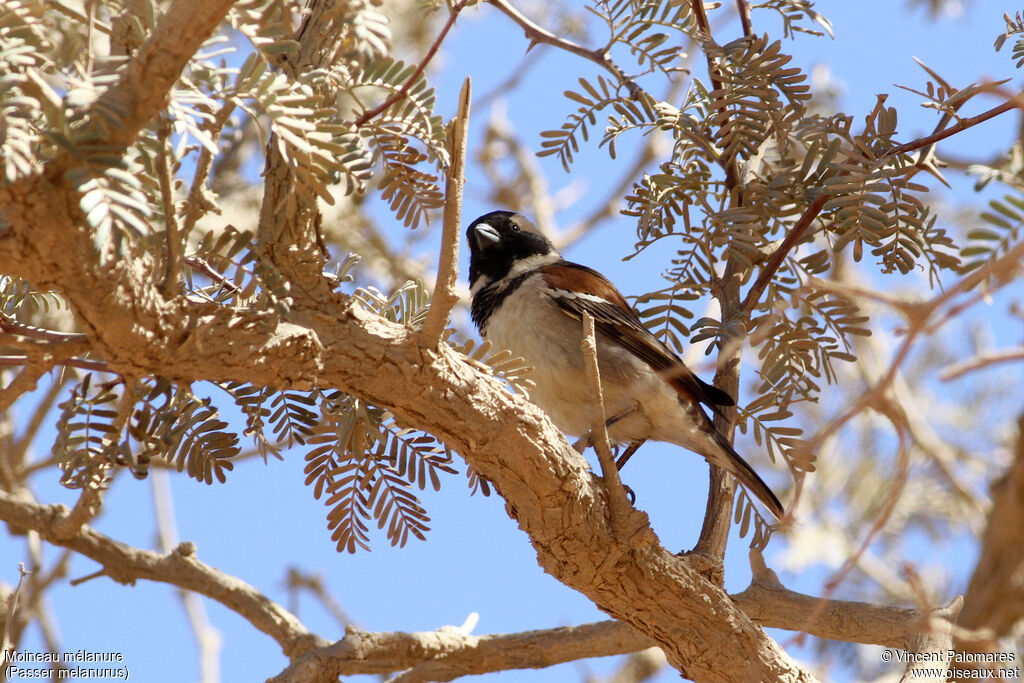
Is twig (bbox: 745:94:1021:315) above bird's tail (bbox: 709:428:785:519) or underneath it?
above

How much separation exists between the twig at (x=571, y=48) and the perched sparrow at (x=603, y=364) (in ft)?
3.50

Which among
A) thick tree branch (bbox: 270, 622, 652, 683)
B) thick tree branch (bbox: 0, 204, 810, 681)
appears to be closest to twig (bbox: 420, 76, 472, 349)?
thick tree branch (bbox: 0, 204, 810, 681)

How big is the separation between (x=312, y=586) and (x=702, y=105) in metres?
3.14

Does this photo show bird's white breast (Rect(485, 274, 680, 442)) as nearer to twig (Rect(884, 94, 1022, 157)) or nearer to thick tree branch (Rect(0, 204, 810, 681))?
thick tree branch (Rect(0, 204, 810, 681))

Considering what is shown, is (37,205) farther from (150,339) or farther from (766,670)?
(766,670)

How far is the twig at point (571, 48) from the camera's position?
358cm

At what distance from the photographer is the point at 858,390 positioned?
825 cm

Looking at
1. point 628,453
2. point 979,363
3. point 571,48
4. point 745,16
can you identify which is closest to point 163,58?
point 979,363

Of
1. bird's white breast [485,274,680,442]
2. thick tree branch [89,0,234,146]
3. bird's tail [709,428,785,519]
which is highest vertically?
bird's white breast [485,274,680,442]

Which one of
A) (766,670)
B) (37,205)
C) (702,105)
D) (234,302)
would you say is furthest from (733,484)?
(37,205)

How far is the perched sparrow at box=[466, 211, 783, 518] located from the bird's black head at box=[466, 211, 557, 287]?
60 cm

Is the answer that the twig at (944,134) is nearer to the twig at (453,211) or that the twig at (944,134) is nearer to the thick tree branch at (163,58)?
the twig at (453,211)

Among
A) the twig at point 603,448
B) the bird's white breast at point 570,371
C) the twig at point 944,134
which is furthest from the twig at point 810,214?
the twig at point 603,448

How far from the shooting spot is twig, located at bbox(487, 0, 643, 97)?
3.58m
